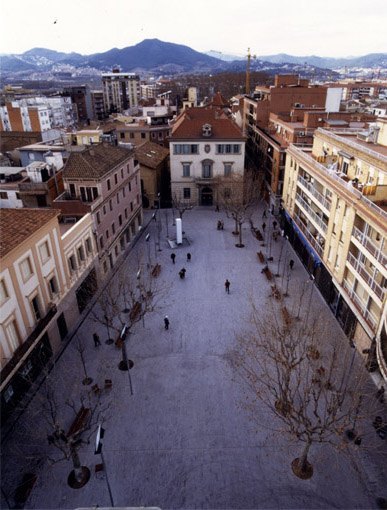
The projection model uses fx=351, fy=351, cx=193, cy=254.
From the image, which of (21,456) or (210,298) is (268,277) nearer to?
(210,298)

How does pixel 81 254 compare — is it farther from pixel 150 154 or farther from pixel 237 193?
pixel 150 154

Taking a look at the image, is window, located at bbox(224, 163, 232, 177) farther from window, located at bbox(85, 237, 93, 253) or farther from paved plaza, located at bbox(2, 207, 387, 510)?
paved plaza, located at bbox(2, 207, 387, 510)

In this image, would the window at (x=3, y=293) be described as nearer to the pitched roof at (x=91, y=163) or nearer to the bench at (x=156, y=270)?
the pitched roof at (x=91, y=163)

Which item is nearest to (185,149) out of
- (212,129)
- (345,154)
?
(212,129)

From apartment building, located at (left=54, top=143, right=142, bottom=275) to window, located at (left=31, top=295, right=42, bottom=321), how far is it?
1100 cm

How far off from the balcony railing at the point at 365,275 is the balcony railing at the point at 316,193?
7.17 metres

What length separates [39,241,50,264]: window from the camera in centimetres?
2547

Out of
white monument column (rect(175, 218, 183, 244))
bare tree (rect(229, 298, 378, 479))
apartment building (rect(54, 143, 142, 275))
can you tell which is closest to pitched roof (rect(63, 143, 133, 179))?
apartment building (rect(54, 143, 142, 275))

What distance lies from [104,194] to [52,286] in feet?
43.6

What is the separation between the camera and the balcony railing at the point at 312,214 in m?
35.8

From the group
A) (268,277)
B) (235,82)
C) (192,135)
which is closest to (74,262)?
(268,277)

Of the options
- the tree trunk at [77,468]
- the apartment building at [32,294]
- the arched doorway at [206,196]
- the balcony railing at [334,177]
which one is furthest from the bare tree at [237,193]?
the tree trunk at [77,468]

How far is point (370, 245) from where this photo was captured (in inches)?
1038

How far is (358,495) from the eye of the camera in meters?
18.1
